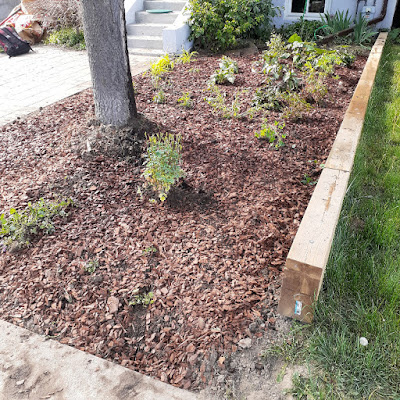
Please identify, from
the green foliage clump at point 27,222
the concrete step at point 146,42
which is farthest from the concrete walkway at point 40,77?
the green foliage clump at point 27,222

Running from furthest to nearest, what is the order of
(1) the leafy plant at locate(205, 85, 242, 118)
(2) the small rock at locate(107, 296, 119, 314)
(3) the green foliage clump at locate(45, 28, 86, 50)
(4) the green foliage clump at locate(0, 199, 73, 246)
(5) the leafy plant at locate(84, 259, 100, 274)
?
(3) the green foliage clump at locate(45, 28, 86, 50) → (1) the leafy plant at locate(205, 85, 242, 118) → (4) the green foliage clump at locate(0, 199, 73, 246) → (5) the leafy plant at locate(84, 259, 100, 274) → (2) the small rock at locate(107, 296, 119, 314)

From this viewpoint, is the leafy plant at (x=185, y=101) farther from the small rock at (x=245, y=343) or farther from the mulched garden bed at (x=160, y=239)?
the small rock at (x=245, y=343)

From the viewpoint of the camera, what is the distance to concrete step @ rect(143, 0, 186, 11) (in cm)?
929

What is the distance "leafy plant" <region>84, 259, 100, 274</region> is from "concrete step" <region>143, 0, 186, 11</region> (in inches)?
327

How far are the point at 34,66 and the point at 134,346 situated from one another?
7.02 meters

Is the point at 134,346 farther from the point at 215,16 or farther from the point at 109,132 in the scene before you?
the point at 215,16

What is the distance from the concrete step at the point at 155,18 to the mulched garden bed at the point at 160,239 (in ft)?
17.2

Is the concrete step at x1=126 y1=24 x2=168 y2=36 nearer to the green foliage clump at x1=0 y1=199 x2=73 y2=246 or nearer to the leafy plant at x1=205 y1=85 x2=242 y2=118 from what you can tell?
the leafy plant at x1=205 y1=85 x2=242 y2=118

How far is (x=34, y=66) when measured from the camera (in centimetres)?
757

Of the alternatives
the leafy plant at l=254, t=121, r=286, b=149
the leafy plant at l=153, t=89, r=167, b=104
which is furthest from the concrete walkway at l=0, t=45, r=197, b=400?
the leafy plant at l=153, t=89, r=167, b=104

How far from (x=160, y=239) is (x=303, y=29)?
24.2 ft

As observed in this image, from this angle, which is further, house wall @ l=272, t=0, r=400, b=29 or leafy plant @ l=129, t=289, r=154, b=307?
house wall @ l=272, t=0, r=400, b=29

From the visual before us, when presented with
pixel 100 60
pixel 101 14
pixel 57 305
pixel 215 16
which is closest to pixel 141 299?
pixel 57 305

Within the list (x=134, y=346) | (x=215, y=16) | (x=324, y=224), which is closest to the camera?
(x=134, y=346)
